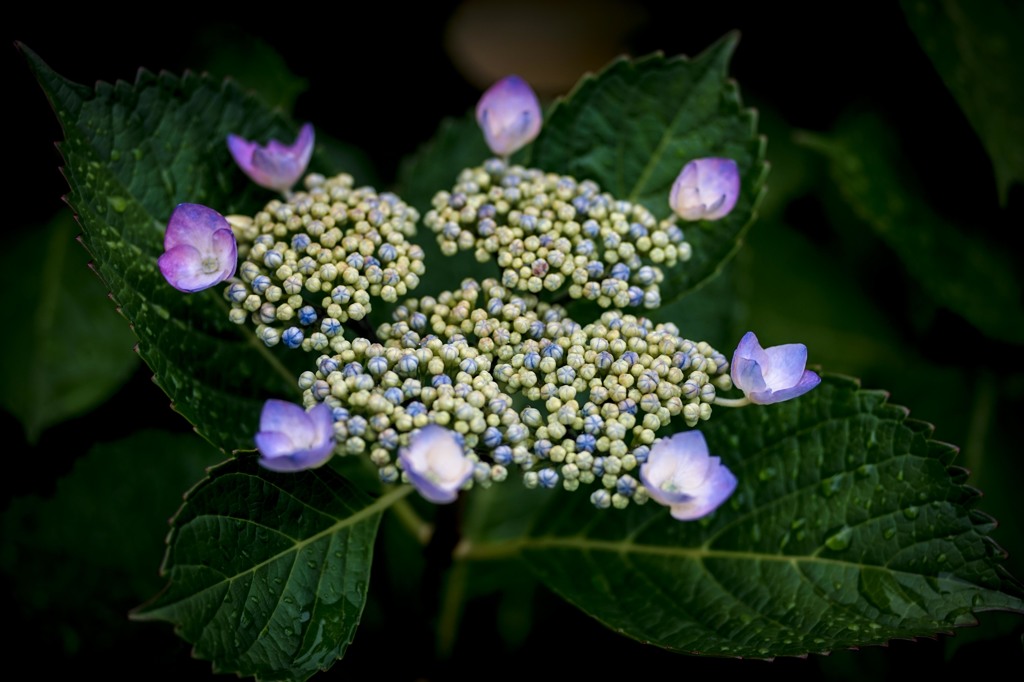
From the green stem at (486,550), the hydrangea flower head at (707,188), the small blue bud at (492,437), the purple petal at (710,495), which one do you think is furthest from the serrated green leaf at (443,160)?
the purple petal at (710,495)

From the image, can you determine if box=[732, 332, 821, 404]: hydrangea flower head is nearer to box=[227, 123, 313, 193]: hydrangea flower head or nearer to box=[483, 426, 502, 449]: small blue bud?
box=[483, 426, 502, 449]: small blue bud

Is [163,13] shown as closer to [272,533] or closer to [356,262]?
[356,262]

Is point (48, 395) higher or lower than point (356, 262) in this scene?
lower

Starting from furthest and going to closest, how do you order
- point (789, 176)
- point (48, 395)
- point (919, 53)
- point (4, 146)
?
point (789, 176), point (919, 53), point (4, 146), point (48, 395)

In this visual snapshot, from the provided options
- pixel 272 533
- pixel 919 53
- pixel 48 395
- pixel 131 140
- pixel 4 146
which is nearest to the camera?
pixel 272 533

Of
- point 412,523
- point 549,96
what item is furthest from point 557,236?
point 549,96

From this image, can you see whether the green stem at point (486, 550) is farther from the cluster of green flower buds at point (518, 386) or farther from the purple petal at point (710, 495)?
the purple petal at point (710, 495)

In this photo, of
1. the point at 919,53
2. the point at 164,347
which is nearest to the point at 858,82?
the point at 919,53
